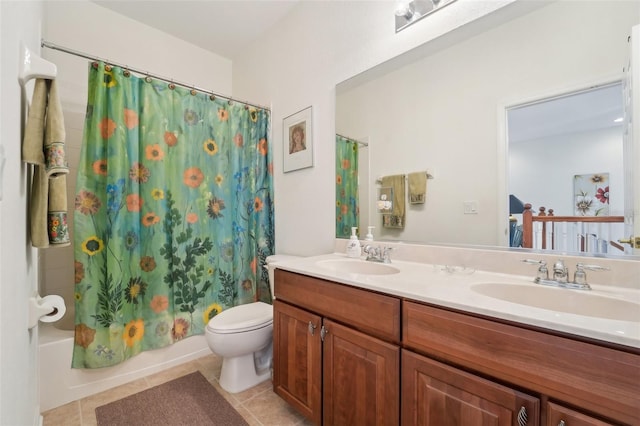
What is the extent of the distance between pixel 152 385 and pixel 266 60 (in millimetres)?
2630

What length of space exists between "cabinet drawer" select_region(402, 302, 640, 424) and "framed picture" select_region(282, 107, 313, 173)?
1412 mm

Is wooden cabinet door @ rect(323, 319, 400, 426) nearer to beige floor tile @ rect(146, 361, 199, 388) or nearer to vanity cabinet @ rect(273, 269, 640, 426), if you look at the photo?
vanity cabinet @ rect(273, 269, 640, 426)

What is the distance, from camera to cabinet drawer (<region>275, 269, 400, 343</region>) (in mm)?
961

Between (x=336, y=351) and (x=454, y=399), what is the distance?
1.54ft

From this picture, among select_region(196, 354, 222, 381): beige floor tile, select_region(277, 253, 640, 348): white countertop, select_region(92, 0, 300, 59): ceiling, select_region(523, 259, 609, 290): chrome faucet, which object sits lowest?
select_region(196, 354, 222, 381): beige floor tile

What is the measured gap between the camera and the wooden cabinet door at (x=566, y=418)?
0.60m

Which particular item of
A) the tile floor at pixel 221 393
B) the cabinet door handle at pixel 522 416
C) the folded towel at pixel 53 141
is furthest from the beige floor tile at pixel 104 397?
the cabinet door handle at pixel 522 416

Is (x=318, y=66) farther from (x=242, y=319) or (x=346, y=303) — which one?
(x=242, y=319)

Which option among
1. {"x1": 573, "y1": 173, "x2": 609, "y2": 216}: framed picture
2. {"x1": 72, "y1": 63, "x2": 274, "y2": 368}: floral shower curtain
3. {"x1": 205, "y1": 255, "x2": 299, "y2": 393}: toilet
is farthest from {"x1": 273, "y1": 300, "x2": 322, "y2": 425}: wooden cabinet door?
{"x1": 573, "y1": 173, "x2": 609, "y2": 216}: framed picture

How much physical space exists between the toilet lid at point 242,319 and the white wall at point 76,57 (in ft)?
4.07

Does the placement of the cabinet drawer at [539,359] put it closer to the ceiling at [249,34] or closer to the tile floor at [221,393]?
the ceiling at [249,34]

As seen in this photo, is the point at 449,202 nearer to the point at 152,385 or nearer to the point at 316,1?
the point at 316,1

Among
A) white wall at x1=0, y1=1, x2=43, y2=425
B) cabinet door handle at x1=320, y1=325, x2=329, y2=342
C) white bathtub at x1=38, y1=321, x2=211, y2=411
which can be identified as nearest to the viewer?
white wall at x1=0, y1=1, x2=43, y2=425

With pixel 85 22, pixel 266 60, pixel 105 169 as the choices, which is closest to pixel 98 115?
pixel 105 169
